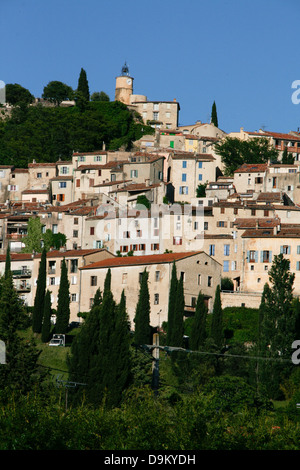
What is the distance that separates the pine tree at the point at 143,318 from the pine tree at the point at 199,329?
3478 mm

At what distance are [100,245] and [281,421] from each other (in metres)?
40.4

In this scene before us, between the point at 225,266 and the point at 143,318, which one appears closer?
the point at 143,318

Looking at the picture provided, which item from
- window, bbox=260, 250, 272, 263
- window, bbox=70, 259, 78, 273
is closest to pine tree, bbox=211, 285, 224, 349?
window, bbox=260, 250, 272, 263

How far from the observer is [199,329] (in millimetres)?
66562

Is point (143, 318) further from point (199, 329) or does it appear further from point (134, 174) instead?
point (134, 174)

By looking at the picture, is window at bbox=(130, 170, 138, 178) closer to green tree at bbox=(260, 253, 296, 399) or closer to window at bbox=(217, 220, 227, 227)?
window at bbox=(217, 220, 227, 227)

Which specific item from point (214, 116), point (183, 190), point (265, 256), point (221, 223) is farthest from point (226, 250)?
point (214, 116)

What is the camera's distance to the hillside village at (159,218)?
7531cm

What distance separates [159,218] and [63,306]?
1705 centimetres

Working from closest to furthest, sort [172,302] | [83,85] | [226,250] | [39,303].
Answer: [172,302] < [39,303] < [226,250] < [83,85]

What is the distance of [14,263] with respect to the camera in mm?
83438

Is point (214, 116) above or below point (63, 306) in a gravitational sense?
above

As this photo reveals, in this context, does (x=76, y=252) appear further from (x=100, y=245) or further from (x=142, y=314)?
(x=142, y=314)
